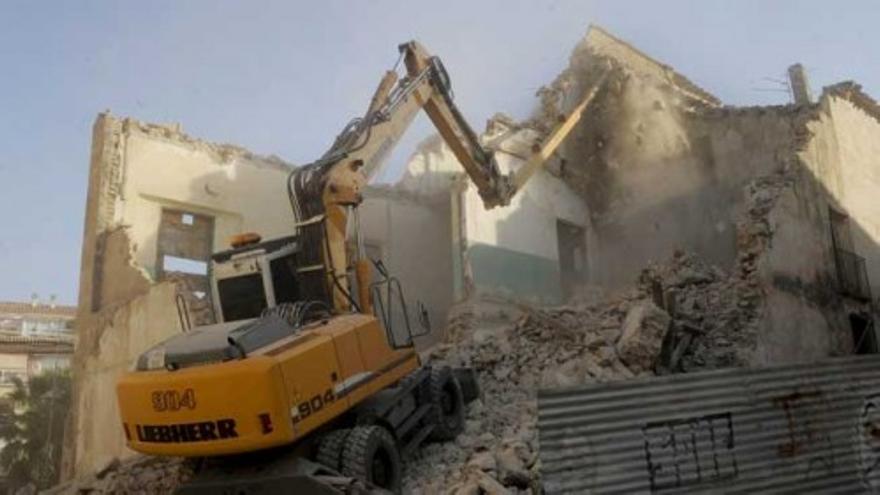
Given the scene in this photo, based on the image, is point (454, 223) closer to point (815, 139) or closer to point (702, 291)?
point (702, 291)

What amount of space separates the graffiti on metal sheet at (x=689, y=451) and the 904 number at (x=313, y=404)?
2.64m

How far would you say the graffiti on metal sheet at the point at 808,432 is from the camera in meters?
6.58

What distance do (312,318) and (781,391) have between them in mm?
4349

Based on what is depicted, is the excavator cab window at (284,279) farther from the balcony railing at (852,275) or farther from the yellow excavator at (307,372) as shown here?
the balcony railing at (852,275)

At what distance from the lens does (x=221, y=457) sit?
6.16 meters

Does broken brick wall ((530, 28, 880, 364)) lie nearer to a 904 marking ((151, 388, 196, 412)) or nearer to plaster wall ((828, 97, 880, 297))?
plaster wall ((828, 97, 880, 297))

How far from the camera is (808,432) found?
21.9 ft

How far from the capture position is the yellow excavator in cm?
552

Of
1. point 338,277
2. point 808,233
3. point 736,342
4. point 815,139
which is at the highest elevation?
point 815,139

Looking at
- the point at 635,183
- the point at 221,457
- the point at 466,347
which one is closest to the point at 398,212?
the point at 635,183

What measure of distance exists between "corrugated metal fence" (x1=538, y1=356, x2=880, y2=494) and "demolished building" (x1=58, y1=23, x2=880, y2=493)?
242 centimetres

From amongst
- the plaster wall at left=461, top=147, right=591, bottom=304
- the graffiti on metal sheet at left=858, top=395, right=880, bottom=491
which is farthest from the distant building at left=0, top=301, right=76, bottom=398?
the graffiti on metal sheet at left=858, top=395, right=880, bottom=491

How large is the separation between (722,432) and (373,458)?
9.96 feet

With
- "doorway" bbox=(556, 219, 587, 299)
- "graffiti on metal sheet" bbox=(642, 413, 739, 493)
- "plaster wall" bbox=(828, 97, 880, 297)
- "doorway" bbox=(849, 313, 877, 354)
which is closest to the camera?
"graffiti on metal sheet" bbox=(642, 413, 739, 493)
